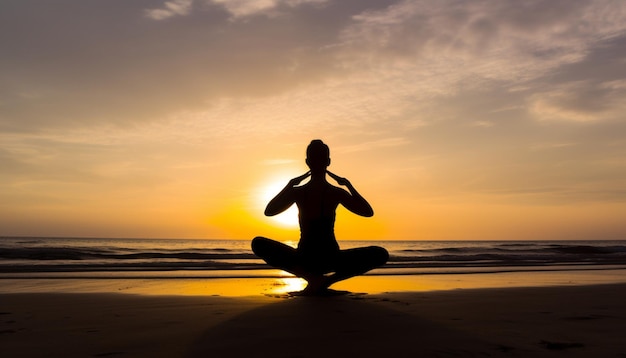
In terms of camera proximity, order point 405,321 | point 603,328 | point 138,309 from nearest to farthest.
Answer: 1. point 603,328
2. point 405,321
3. point 138,309

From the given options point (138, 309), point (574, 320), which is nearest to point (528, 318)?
point (574, 320)

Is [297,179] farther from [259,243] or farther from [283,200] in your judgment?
[259,243]

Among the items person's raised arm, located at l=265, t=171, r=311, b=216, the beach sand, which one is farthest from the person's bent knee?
the beach sand

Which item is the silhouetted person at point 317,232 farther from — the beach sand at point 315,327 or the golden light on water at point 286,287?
the golden light on water at point 286,287

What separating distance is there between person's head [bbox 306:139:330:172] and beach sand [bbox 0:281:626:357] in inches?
55.4

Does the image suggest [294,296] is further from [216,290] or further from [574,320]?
[574,320]

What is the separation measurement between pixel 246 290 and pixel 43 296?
8.74 ft

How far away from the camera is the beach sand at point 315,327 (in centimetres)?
298

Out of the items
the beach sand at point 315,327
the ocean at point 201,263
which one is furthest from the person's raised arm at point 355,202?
the ocean at point 201,263

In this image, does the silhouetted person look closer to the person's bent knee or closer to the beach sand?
the person's bent knee

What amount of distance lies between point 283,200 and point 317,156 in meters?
0.60

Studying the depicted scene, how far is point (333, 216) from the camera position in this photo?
5.77 metres

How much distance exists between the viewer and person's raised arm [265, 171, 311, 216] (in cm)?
560

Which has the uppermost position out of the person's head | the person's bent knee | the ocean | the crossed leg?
the person's head
